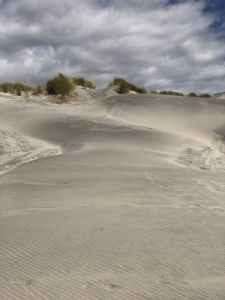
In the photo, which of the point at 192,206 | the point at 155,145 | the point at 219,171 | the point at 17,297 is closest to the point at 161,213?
the point at 192,206

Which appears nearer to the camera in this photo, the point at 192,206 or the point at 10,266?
the point at 10,266

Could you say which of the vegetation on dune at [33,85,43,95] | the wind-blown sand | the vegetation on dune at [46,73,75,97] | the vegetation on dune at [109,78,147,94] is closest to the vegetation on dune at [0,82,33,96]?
the vegetation on dune at [33,85,43,95]

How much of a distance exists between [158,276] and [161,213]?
172 centimetres

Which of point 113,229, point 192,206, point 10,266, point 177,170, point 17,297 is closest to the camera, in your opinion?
point 17,297

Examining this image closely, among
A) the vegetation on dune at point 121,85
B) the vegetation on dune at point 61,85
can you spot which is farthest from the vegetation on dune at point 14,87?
the vegetation on dune at point 121,85

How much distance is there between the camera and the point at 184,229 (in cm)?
411

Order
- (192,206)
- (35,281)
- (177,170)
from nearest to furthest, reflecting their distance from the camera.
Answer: (35,281) → (192,206) → (177,170)

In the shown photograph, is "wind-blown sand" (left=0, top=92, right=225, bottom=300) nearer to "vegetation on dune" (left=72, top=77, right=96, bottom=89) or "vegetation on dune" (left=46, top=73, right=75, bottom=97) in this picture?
"vegetation on dune" (left=46, top=73, right=75, bottom=97)

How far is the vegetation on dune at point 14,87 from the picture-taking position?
2333 centimetres

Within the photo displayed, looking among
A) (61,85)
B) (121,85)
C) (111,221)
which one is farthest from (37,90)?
(111,221)

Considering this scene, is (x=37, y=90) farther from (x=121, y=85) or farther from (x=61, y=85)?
(x=121, y=85)

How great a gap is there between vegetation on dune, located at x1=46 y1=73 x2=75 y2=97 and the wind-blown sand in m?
9.43

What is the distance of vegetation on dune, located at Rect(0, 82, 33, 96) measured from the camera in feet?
76.5

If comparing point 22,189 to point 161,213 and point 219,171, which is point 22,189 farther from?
point 219,171
